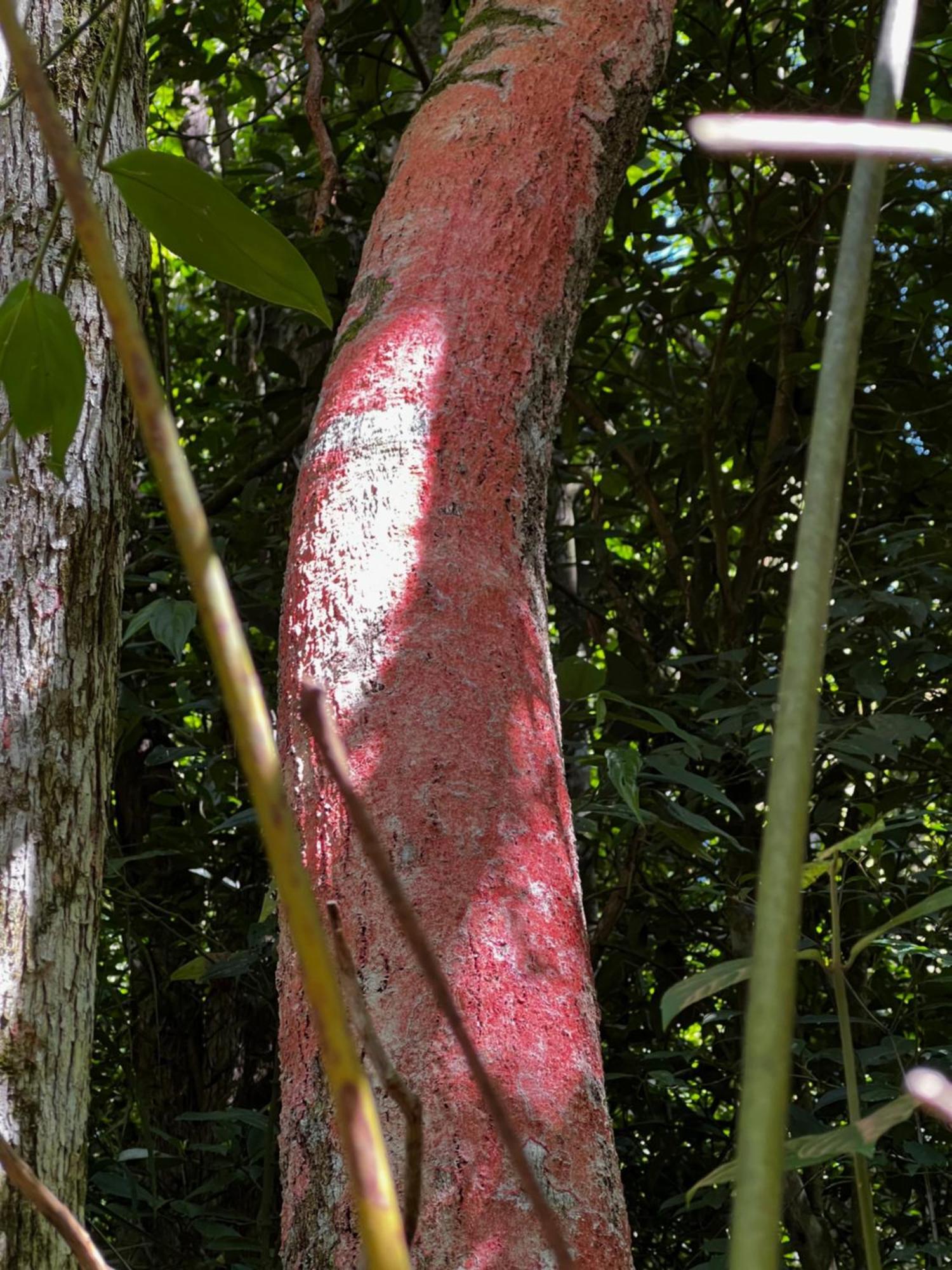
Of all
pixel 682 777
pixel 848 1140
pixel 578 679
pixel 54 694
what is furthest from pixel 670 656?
pixel 848 1140

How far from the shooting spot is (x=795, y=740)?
221 mm

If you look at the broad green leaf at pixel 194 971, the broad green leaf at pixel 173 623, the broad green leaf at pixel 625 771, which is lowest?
the broad green leaf at pixel 194 971

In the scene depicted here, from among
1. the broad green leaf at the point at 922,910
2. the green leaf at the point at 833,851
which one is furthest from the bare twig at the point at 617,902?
the broad green leaf at the point at 922,910

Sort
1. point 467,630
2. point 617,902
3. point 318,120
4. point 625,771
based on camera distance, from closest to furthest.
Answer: point 467,630 < point 318,120 < point 625,771 < point 617,902

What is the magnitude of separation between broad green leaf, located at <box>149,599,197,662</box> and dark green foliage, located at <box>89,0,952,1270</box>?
18.8 inches

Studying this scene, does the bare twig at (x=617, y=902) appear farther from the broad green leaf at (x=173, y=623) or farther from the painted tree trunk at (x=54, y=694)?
the painted tree trunk at (x=54, y=694)

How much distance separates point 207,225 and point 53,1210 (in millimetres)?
353

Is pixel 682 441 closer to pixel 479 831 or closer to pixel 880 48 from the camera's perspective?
pixel 479 831

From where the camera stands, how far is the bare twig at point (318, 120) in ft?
4.05

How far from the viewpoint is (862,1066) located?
6.19ft

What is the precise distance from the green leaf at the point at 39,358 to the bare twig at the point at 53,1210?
37cm

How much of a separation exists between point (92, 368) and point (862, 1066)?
55.6 inches

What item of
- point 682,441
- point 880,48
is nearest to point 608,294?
point 682,441

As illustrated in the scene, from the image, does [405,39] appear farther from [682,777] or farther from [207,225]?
[207,225]
